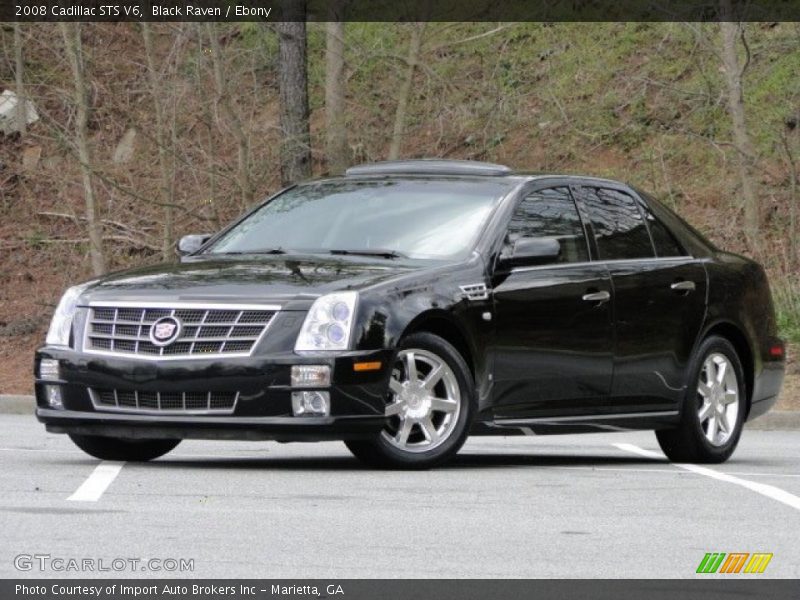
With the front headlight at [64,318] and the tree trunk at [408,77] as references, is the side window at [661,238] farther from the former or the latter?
the tree trunk at [408,77]

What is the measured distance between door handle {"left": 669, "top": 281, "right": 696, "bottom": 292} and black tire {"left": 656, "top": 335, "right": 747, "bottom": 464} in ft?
1.21

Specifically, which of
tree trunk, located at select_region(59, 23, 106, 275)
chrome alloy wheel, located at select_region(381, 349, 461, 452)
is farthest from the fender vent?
tree trunk, located at select_region(59, 23, 106, 275)

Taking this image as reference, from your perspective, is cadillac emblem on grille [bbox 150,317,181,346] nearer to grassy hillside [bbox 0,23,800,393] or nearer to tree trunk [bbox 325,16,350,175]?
grassy hillside [bbox 0,23,800,393]

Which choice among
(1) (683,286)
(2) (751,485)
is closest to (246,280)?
(2) (751,485)

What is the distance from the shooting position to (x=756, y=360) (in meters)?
13.1

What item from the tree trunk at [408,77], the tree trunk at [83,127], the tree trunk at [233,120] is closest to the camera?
the tree trunk at [233,120]

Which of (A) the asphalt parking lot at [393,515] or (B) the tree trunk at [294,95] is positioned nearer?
(A) the asphalt parking lot at [393,515]

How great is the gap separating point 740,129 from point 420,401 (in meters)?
16.1

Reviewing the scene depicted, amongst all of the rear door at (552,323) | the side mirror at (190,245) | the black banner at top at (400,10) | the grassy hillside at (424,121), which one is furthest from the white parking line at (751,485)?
the black banner at top at (400,10)

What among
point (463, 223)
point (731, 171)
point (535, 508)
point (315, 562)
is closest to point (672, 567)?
point (315, 562)

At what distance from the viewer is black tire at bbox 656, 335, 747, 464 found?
1240cm

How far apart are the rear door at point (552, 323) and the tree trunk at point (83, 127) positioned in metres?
13.2

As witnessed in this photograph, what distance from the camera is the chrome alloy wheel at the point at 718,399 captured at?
12.6m

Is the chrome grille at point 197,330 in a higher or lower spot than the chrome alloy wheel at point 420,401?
higher
